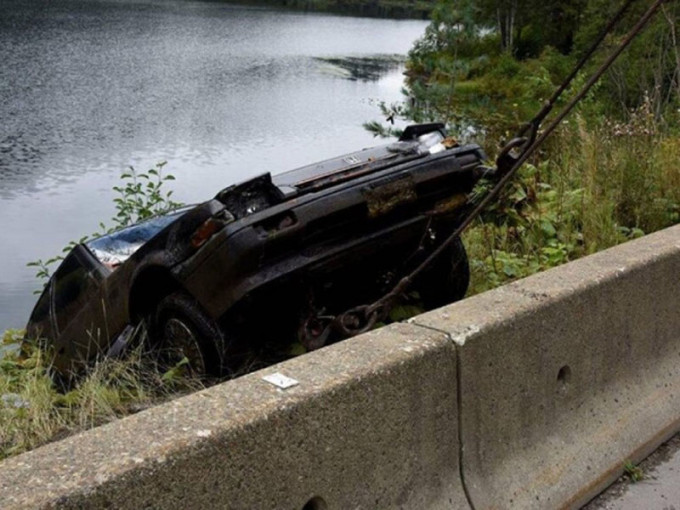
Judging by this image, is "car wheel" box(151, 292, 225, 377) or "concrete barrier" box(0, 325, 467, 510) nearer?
"concrete barrier" box(0, 325, 467, 510)

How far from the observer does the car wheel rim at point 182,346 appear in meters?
4.90

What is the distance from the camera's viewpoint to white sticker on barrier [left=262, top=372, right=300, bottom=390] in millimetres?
3145

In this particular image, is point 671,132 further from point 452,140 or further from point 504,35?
point 504,35

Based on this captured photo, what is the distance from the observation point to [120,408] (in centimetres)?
485

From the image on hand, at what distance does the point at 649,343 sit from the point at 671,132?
606 cm

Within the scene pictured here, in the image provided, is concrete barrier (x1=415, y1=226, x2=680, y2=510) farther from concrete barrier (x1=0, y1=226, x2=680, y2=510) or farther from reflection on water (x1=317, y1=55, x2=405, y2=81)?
reflection on water (x1=317, y1=55, x2=405, y2=81)

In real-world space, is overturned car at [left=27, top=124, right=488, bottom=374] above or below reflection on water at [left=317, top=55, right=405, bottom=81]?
above

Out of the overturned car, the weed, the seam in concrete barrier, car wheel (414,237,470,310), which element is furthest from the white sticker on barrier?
car wheel (414,237,470,310)

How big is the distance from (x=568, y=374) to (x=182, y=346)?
6.51 ft

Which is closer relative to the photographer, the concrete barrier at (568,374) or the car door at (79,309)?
the concrete barrier at (568,374)

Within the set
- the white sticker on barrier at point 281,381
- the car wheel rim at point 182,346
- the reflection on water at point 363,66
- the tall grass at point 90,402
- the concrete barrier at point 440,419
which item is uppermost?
the white sticker on barrier at point 281,381

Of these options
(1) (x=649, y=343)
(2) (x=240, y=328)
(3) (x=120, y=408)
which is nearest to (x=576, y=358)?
(1) (x=649, y=343)

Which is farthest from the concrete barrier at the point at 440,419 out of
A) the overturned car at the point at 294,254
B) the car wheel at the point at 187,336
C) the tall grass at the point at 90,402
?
the tall grass at the point at 90,402

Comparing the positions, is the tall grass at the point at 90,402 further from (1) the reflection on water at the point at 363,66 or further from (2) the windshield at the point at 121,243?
(1) the reflection on water at the point at 363,66
